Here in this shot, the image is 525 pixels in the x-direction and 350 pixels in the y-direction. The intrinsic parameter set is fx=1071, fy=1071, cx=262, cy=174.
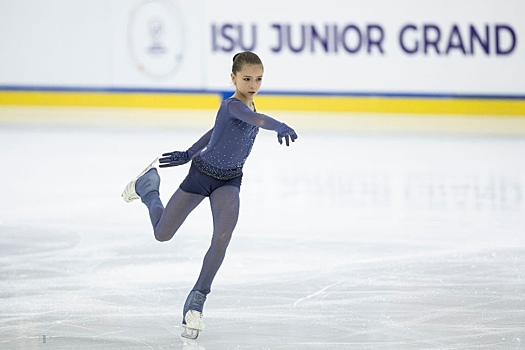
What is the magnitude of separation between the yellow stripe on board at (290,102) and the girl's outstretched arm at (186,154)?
7816 mm

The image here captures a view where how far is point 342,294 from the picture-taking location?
4.41m

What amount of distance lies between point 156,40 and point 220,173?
8372 mm

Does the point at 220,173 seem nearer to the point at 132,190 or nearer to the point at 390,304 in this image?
the point at 132,190

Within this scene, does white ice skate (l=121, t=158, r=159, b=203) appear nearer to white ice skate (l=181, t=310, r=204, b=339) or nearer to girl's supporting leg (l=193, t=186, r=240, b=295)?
girl's supporting leg (l=193, t=186, r=240, b=295)

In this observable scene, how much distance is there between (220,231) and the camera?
3.66m

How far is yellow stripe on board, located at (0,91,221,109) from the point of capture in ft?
39.2

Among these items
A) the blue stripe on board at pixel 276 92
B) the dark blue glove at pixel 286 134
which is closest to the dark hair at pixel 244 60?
the dark blue glove at pixel 286 134

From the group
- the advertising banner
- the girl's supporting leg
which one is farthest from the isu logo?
the girl's supporting leg

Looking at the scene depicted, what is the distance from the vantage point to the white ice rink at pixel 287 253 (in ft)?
12.5

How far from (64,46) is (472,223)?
7133 mm

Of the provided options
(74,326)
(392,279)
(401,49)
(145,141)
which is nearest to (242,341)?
(74,326)

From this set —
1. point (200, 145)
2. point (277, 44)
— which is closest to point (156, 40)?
point (277, 44)

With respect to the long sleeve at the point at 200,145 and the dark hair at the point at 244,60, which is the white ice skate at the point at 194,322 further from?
the dark hair at the point at 244,60

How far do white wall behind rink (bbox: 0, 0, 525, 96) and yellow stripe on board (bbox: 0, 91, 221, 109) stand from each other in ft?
0.36
